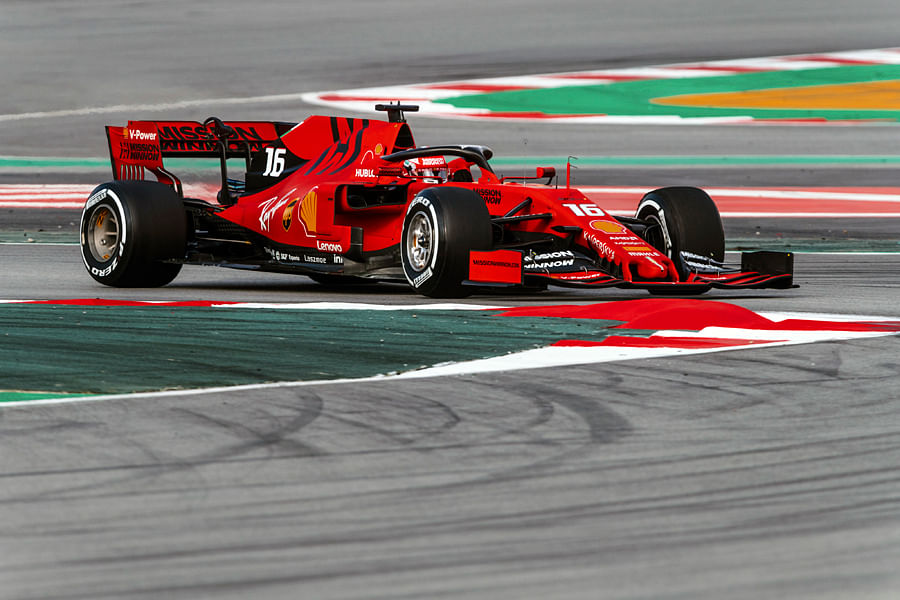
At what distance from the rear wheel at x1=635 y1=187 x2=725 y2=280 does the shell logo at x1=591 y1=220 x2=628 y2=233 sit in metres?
0.66

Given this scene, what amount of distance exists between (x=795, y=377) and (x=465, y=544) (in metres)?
3.05

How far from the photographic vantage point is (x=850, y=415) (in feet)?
18.2

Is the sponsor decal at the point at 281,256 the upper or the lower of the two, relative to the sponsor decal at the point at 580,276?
lower

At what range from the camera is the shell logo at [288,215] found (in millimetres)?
11828

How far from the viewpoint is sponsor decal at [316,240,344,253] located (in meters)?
11.4

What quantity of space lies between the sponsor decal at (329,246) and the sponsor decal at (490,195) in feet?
3.74

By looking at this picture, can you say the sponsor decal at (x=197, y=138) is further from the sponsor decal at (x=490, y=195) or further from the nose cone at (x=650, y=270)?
the nose cone at (x=650, y=270)

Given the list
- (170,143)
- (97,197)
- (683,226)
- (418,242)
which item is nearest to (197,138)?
(170,143)

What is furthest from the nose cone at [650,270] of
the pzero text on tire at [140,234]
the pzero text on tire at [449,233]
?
the pzero text on tire at [140,234]

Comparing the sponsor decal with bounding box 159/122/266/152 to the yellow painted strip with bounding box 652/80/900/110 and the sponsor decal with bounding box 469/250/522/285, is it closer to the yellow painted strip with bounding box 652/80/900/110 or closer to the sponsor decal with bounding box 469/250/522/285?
the sponsor decal with bounding box 469/250/522/285

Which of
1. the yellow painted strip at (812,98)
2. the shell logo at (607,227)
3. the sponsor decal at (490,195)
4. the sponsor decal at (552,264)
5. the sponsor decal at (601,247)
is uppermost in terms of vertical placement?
the yellow painted strip at (812,98)

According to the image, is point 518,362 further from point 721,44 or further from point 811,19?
point 811,19

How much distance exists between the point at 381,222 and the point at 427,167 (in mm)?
618

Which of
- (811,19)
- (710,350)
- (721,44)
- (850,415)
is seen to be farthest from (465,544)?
(811,19)
